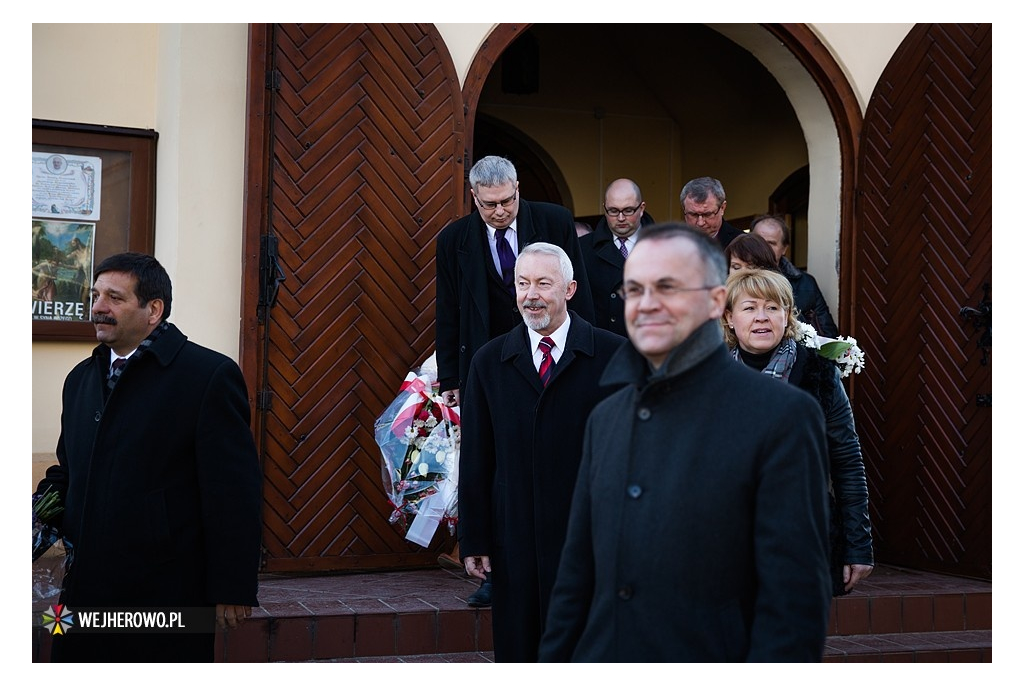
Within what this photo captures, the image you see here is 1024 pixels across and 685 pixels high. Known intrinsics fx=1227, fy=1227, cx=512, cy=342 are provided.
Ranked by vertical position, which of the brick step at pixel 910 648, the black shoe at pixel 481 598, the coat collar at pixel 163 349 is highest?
the coat collar at pixel 163 349

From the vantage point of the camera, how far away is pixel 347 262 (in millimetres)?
7062

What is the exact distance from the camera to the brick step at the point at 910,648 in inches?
233

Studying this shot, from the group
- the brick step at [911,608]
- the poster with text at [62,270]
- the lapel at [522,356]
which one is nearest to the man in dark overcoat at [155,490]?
the lapel at [522,356]

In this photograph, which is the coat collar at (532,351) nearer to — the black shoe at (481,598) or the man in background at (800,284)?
the black shoe at (481,598)

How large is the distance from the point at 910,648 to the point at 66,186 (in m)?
5.19

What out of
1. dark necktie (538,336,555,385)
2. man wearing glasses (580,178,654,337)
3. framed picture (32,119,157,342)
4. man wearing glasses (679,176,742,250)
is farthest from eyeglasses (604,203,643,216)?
framed picture (32,119,157,342)

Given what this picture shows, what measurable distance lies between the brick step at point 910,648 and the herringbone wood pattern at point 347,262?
2.48 metres

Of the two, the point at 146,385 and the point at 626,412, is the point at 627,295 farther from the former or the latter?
the point at 146,385

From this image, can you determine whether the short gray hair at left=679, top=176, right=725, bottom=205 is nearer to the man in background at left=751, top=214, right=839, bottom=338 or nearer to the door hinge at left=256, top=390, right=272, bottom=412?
the man in background at left=751, top=214, right=839, bottom=338

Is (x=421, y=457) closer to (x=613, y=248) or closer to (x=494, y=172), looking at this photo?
(x=613, y=248)

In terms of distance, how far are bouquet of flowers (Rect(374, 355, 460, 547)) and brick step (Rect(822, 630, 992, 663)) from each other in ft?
6.83

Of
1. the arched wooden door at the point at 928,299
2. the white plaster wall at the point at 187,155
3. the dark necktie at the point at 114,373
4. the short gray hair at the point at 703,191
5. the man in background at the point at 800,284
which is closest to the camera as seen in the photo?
the dark necktie at the point at 114,373

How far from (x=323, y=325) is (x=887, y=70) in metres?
4.12

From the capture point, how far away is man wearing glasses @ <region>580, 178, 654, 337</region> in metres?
6.75
